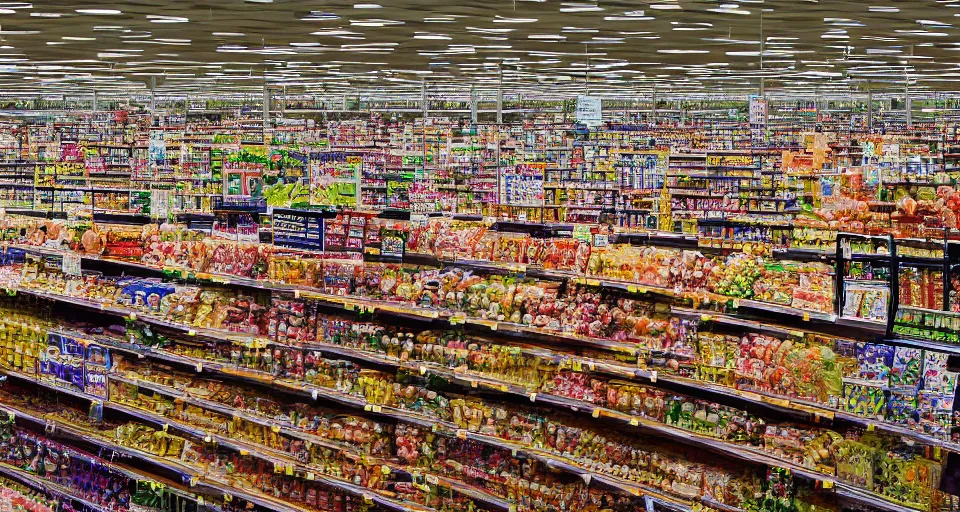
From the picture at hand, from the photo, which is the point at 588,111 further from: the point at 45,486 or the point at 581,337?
the point at 45,486

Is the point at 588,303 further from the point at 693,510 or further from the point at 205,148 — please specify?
the point at 205,148

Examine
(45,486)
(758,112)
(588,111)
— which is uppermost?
(758,112)

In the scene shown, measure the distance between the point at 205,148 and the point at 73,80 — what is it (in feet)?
30.0

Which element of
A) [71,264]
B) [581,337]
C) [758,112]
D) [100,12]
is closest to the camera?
[581,337]

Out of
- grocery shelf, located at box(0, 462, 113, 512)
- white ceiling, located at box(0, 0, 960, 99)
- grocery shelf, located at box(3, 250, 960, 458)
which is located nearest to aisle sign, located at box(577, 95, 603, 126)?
white ceiling, located at box(0, 0, 960, 99)

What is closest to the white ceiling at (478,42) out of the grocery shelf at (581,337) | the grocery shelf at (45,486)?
the grocery shelf at (581,337)

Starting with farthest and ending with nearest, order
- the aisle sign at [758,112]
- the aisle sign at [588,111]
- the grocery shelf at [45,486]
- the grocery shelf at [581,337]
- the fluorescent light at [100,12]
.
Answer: the aisle sign at [758,112] < the fluorescent light at [100,12] < the aisle sign at [588,111] < the grocery shelf at [45,486] < the grocery shelf at [581,337]

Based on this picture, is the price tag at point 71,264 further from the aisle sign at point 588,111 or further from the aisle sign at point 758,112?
the aisle sign at point 758,112

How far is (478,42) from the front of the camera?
1247 cm

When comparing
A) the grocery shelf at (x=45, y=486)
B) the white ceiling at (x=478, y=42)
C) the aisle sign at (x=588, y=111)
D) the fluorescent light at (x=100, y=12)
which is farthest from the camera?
the white ceiling at (x=478, y=42)

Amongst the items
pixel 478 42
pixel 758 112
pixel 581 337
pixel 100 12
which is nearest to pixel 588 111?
pixel 758 112

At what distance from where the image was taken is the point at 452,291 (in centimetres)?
566

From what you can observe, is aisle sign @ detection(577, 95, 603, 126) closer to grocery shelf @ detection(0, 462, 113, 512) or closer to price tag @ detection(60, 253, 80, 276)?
price tag @ detection(60, 253, 80, 276)

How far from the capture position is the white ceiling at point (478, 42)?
936 cm
